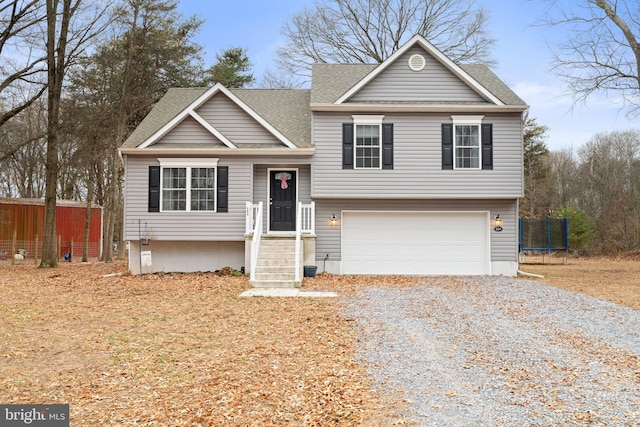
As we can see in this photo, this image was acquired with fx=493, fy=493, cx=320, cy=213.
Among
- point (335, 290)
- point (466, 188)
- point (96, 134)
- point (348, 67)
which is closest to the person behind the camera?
point (335, 290)

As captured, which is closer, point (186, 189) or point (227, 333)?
point (227, 333)

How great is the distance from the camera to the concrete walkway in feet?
35.6

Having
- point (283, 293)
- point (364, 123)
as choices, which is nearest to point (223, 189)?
point (364, 123)

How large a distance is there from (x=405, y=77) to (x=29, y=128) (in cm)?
2470

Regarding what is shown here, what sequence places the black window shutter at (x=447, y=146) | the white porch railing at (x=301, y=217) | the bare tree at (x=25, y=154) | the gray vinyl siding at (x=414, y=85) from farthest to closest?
the bare tree at (x=25, y=154)
the gray vinyl siding at (x=414, y=85)
the black window shutter at (x=447, y=146)
the white porch railing at (x=301, y=217)

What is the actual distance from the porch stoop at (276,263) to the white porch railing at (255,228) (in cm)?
19

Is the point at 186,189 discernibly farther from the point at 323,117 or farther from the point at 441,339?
the point at 441,339

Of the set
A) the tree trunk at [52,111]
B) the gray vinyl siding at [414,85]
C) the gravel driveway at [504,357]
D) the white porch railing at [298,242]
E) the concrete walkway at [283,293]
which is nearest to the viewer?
the gravel driveway at [504,357]

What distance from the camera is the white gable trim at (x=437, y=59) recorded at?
14859mm

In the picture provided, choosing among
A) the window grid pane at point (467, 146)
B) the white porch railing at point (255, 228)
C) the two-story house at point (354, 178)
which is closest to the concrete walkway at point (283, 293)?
the white porch railing at point (255, 228)

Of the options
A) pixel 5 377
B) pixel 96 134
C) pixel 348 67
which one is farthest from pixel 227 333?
pixel 96 134

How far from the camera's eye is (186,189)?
15.0m

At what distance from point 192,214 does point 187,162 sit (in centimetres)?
159

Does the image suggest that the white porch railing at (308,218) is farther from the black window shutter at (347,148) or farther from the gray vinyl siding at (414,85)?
the gray vinyl siding at (414,85)
